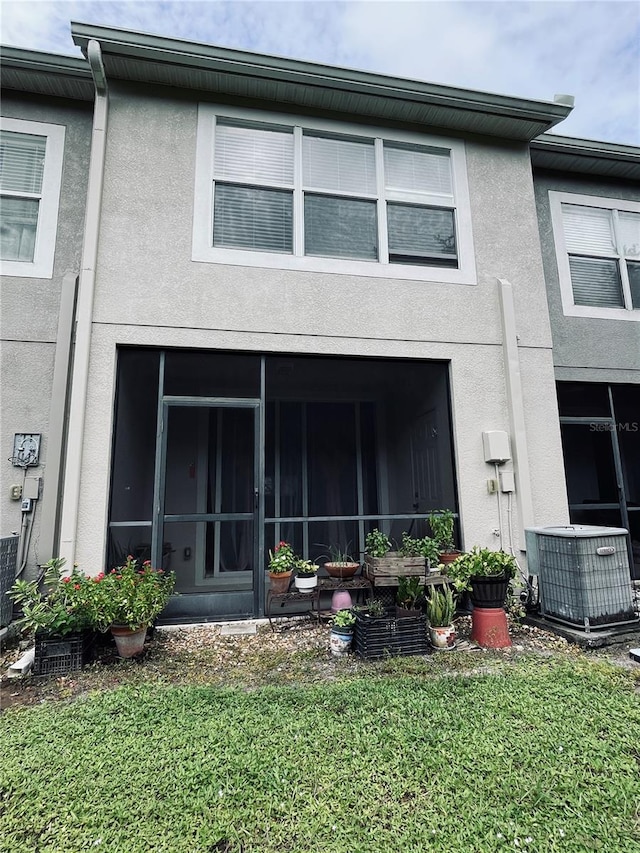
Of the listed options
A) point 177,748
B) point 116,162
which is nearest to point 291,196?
point 116,162

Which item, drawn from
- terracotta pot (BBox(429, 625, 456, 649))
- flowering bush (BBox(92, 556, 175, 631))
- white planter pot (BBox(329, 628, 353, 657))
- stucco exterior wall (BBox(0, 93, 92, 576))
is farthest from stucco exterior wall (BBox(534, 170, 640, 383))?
stucco exterior wall (BBox(0, 93, 92, 576))

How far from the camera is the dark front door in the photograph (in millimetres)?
4301

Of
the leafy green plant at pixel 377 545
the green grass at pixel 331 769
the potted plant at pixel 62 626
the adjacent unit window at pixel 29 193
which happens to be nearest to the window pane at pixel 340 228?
the adjacent unit window at pixel 29 193

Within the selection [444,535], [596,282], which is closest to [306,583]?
[444,535]

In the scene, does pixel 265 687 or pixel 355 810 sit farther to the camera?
pixel 265 687

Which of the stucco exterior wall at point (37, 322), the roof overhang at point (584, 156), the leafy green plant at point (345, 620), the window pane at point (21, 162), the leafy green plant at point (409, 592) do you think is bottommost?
the leafy green plant at point (345, 620)

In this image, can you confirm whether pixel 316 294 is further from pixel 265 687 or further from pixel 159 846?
pixel 159 846

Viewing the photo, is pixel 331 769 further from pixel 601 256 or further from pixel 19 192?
pixel 601 256

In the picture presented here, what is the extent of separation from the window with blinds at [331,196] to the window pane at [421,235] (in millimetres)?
12

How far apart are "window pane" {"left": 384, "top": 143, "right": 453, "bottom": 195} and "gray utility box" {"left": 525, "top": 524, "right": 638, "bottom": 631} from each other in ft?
13.5

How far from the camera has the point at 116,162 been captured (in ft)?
14.9

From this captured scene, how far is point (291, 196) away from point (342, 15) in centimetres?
353

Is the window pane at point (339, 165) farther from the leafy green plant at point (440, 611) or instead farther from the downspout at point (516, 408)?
the leafy green plant at point (440, 611)

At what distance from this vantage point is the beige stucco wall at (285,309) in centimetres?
432
